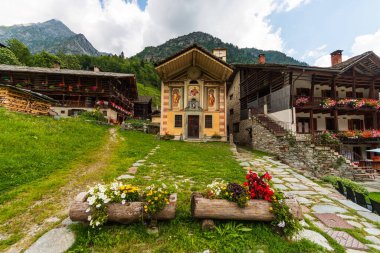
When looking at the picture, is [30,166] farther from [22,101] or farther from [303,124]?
[303,124]

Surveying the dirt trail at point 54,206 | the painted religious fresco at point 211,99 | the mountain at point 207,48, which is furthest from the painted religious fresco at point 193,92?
the mountain at point 207,48

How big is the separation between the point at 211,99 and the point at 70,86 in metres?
21.3

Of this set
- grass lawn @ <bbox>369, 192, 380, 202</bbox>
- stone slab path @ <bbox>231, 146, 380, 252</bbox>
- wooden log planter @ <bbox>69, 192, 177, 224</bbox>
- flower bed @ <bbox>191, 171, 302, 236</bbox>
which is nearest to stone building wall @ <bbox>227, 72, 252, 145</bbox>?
grass lawn @ <bbox>369, 192, 380, 202</bbox>

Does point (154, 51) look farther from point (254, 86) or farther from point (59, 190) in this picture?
point (59, 190)

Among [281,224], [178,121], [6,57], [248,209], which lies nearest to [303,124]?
[178,121]

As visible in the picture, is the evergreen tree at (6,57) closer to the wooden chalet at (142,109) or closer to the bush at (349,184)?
the wooden chalet at (142,109)

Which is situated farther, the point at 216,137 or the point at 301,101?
the point at 216,137

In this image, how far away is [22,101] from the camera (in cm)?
1683

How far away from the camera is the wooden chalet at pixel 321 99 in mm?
16359

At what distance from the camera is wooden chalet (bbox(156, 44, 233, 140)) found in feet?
62.1

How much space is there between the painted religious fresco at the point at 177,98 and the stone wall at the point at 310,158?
9.85m

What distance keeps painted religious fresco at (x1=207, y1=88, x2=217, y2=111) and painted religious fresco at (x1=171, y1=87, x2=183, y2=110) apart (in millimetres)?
2860

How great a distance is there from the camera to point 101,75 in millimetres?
26125

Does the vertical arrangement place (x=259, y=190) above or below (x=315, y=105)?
below
